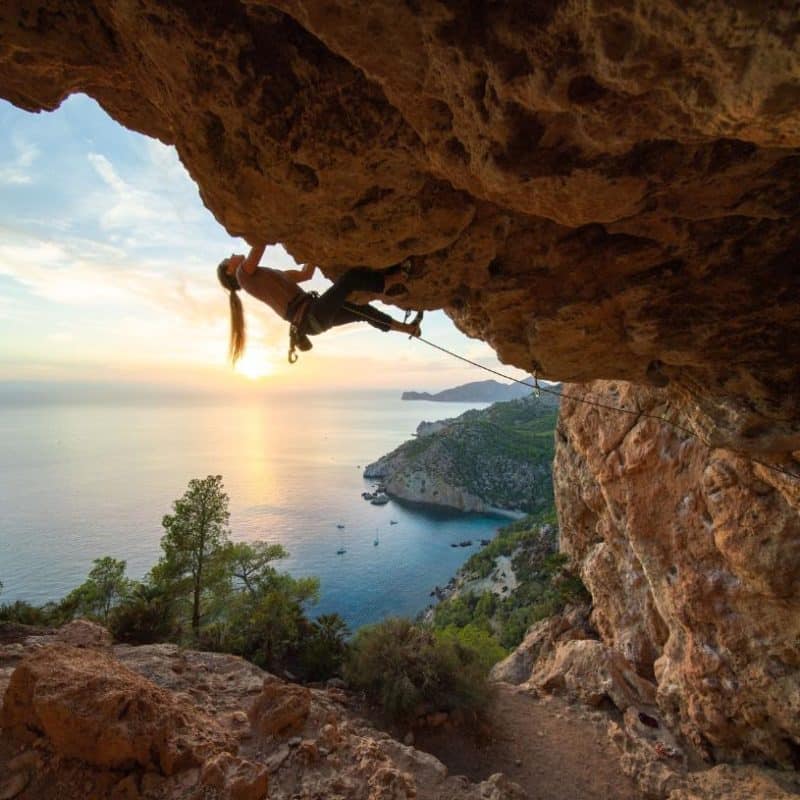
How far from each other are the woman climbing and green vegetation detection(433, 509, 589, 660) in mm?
12895

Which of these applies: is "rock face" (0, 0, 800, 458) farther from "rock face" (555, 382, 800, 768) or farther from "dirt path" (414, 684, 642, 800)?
"dirt path" (414, 684, 642, 800)

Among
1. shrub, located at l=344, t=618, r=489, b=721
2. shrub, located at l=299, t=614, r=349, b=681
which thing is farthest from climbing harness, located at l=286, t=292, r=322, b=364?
shrub, located at l=299, t=614, r=349, b=681

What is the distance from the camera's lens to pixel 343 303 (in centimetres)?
419

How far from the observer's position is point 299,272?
441 centimetres

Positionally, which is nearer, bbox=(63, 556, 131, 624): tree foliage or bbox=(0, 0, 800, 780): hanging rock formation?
bbox=(0, 0, 800, 780): hanging rock formation

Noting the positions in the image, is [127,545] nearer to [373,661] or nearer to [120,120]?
[373,661]

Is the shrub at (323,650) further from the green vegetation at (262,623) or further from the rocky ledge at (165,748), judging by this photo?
the rocky ledge at (165,748)

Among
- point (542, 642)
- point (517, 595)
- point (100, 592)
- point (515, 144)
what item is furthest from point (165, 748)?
point (517, 595)

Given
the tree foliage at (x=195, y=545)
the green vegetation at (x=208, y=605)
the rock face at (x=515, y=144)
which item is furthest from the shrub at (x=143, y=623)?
the rock face at (x=515, y=144)

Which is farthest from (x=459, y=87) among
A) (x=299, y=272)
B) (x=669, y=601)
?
(x=669, y=601)

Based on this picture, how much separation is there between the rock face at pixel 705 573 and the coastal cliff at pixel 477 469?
51131 mm

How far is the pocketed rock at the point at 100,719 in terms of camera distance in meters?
3.66

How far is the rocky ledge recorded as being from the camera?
360cm

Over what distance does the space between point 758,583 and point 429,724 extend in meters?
6.18
